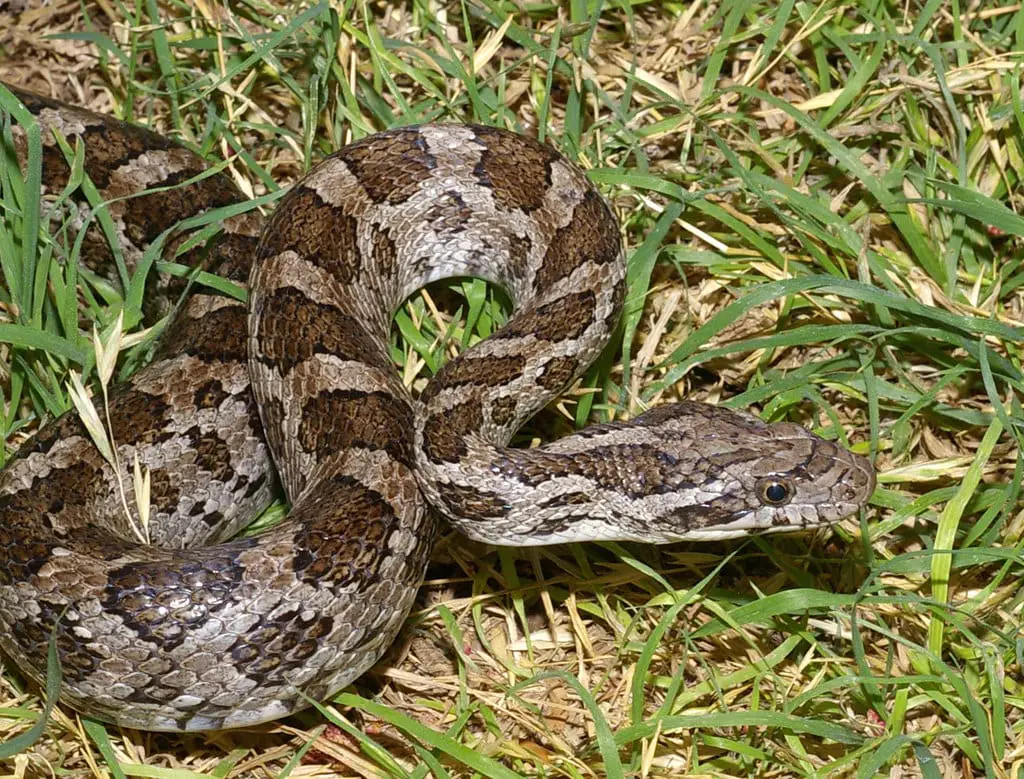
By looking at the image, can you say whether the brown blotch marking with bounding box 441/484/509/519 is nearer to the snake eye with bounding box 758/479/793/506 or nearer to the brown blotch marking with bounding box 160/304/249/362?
the snake eye with bounding box 758/479/793/506

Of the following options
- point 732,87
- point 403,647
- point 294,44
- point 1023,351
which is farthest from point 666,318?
point 294,44

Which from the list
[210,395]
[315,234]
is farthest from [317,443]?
[315,234]

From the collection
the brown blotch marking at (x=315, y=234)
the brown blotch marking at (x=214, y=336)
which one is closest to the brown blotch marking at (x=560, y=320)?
the brown blotch marking at (x=315, y=234)

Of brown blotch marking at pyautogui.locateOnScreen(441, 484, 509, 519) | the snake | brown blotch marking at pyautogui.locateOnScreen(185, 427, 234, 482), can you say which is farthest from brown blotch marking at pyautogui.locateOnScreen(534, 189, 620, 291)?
brown blotch marking at pyautogui.locateOnScreen(185, 427, 234, 482)

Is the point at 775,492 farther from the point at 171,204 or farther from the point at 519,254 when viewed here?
the point at 171,204

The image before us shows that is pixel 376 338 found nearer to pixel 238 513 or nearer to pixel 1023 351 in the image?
pixel 238 513

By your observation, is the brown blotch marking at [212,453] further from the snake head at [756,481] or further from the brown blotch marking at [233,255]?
the snake head at [756,481]
